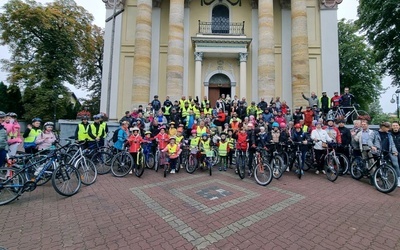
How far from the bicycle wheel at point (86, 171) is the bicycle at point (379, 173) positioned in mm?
8280

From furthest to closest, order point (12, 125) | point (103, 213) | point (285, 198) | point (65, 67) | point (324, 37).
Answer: point (65, 67) → point (324, 37) → point (12, 125) → point (285, 198) → point (103, 213)

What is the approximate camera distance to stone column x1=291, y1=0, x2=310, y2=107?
48.9ft

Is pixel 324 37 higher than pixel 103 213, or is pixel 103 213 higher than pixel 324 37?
pixel 324 37

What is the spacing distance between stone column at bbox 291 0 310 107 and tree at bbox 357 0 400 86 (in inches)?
213

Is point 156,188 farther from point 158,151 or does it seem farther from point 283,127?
point 283,127

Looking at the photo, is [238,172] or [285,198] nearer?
[285,198]

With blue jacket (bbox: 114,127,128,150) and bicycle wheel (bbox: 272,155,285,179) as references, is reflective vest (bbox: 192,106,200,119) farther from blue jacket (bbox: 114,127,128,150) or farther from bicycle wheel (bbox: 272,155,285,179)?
bicycle wheel (bbox: 272,155,285,179)

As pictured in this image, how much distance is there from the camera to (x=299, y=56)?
15156 millimetres

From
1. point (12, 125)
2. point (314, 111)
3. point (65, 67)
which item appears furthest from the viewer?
point (65, 67)

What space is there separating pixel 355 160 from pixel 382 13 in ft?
48.4

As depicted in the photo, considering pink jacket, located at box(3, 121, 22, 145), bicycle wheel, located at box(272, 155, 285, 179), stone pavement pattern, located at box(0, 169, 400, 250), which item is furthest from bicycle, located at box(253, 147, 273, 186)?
pink jacket, located at box(3, 121, 22, 145)

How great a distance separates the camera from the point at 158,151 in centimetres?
793

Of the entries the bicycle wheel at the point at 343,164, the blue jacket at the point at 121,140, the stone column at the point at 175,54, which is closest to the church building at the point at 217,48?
the stone column at the point at 175,54

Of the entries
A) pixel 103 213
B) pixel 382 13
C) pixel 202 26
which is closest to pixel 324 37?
pixel 382 13
